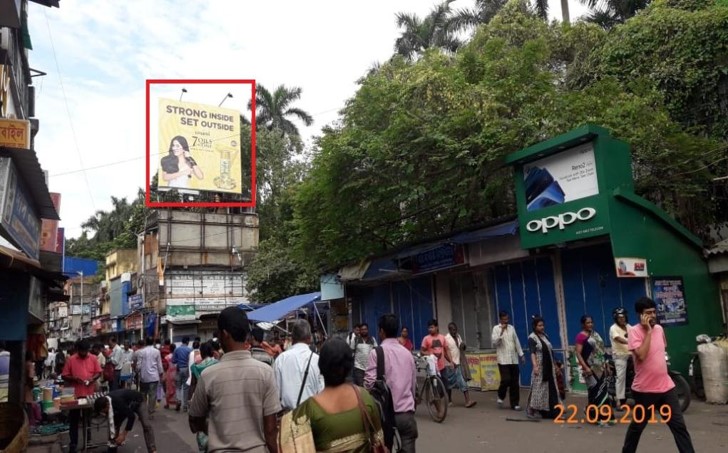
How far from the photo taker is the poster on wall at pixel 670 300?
1066 cm

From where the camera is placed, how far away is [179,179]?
117 feet

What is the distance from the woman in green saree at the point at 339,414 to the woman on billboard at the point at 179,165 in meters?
33.7

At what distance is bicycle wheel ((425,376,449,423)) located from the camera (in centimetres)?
991

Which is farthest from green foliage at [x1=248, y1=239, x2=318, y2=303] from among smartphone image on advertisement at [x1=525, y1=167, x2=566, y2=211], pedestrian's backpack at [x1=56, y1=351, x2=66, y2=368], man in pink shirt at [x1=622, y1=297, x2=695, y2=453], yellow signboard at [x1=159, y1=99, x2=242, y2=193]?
man in pink shirt at [x1=622, y1=297, x2=695, y2=453]

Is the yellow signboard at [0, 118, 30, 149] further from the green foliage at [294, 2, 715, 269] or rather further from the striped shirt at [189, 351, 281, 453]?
the green foliage at [294, 2, 715, 269]

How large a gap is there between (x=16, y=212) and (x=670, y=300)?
35.5ft

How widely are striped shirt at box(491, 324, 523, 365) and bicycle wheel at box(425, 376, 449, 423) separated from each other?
1.32 m

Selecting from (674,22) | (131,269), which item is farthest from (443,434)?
(131,269)

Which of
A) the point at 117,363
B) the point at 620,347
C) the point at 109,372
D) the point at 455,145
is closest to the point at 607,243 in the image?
the point at 620,347

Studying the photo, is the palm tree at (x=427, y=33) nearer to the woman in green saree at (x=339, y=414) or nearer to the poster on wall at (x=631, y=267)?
the poster on wall at (x=631, y=267)

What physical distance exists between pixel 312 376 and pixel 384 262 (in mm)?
11857

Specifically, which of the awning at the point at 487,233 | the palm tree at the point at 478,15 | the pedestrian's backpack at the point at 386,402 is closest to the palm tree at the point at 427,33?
the palm tree at the point at 478,15

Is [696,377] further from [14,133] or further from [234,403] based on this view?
[14,133]

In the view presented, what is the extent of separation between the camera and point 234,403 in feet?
11.4
